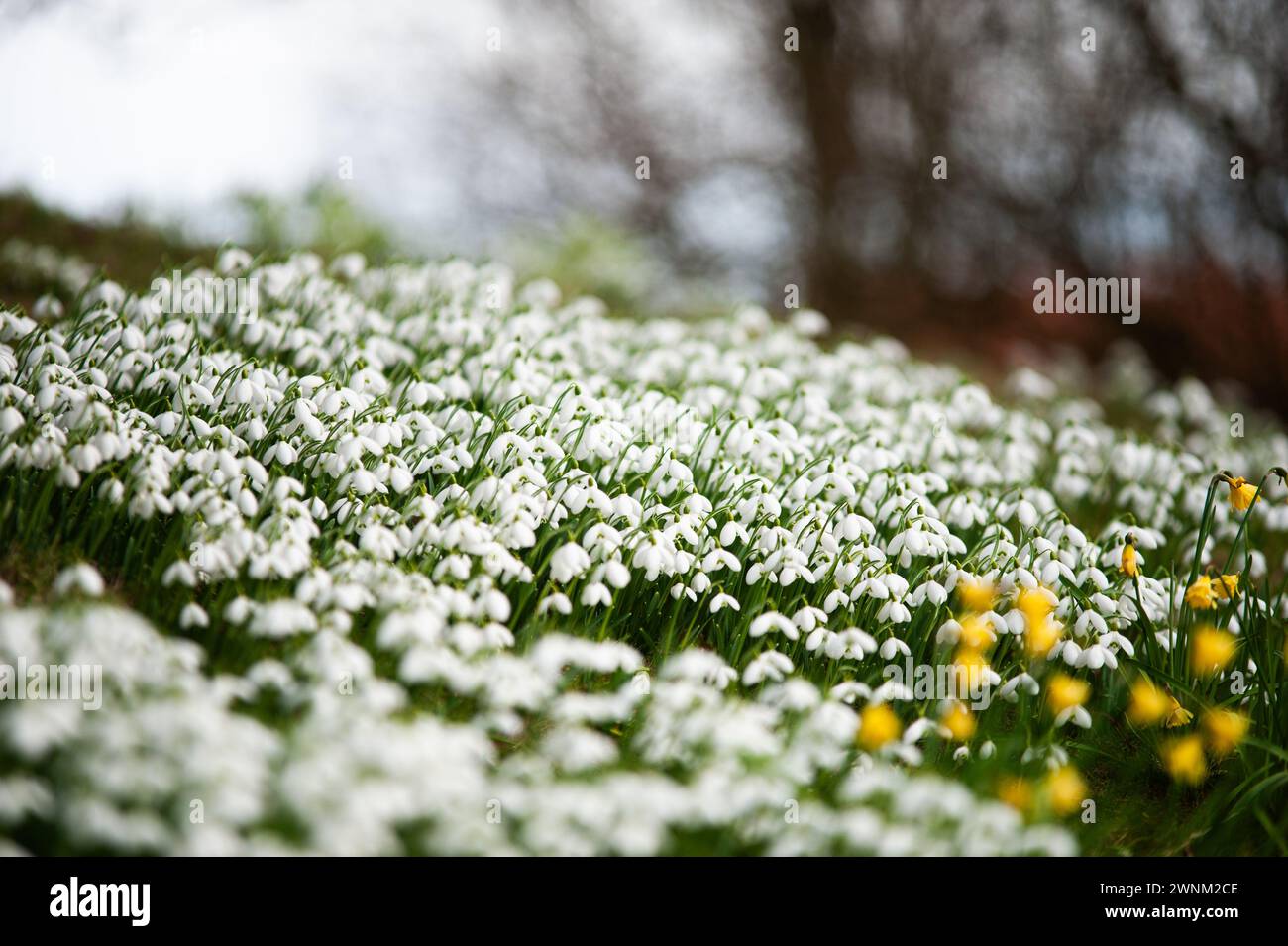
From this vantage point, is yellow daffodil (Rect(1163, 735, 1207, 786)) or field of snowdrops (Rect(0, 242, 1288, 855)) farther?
yellow daffodil (Rect(1163, 735, 1207, 786))

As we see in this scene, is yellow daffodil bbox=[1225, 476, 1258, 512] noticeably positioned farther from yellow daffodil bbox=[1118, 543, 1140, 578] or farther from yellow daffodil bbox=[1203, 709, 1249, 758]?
yellow daffodil bbox=[1203, 709, 1249, 758]

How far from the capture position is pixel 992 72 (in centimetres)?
953

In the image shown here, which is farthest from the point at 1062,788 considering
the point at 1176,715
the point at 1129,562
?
the point at 1129,562

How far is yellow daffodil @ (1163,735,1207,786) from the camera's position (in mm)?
2576

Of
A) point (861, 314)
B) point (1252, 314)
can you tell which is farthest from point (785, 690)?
point (861, 314)

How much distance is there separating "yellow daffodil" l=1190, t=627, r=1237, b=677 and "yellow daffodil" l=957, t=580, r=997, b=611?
60cm

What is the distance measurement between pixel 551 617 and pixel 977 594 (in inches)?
55.2

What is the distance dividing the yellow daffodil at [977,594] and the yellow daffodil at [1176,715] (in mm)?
645

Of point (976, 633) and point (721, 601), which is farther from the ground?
point (721, 601)

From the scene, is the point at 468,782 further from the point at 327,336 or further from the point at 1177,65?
the point at 1177,65

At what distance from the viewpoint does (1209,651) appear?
8.82 ft

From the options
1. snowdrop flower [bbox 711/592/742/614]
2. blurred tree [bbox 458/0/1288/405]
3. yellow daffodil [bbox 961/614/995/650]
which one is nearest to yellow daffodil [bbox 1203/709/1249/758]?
yellow daffodil [bbox 961/614/995/650]

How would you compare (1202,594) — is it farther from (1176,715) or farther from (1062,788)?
(1062,788)
